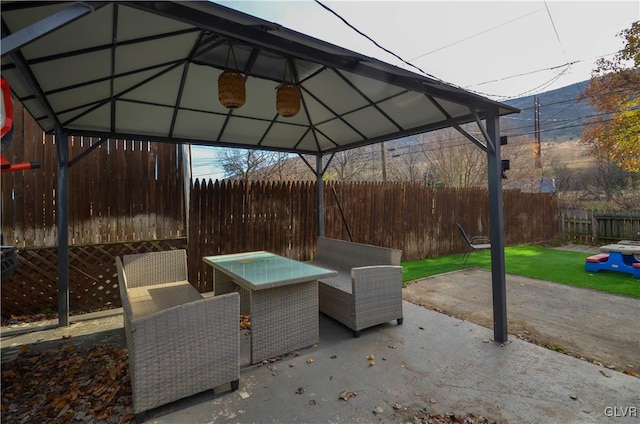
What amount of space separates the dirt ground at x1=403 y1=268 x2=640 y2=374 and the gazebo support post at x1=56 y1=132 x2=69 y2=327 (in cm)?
455

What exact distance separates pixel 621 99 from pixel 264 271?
12439 millimetres

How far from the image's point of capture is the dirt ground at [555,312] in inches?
112

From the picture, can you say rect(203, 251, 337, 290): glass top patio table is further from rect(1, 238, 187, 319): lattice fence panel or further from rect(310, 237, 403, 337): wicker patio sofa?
rect(1, 238, 187, 319): lattice fence panel

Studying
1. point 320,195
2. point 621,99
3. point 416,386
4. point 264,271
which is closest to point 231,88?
point 264,271

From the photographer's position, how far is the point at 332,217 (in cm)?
625

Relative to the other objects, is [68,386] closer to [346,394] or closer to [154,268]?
[154,268]

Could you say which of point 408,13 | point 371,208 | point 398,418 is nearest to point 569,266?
point 371,208

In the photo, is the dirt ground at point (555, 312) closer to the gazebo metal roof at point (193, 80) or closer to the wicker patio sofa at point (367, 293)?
the wicker patio sofa at point (367, 293)

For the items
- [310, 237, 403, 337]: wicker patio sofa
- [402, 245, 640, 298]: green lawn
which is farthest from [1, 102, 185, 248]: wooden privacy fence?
[402, 245, 640, 298]: green lawn

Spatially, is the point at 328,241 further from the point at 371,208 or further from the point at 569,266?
the point at 569,266

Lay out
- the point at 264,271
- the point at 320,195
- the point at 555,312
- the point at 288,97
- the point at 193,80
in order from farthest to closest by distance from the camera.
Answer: the point at 320,195
the point at 555,312
the point at 193,80
the point at 264,271
the point at 288,97

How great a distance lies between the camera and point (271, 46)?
1.96 metres

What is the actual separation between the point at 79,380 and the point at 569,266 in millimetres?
8327

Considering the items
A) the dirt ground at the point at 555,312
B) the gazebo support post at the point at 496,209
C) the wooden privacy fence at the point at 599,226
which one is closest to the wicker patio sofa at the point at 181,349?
the gazebo support post at the point at 496,209
